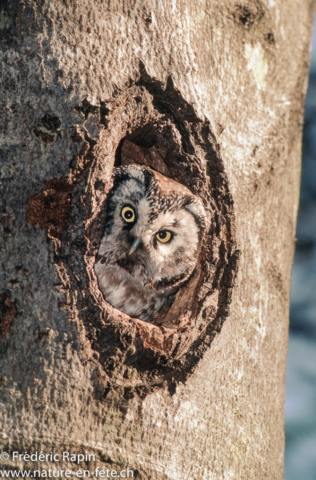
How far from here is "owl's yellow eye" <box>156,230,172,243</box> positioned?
2.62 meters

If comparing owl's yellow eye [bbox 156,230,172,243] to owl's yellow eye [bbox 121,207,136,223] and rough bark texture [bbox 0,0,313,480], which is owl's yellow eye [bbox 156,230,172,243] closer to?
owl's yellow eye [bbox 121,207,136,223]

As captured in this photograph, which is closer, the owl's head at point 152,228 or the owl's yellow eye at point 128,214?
the owl's head at point 152,228

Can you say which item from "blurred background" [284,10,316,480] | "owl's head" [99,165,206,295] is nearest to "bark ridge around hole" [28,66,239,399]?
"owl's head" [99,165,206,295]

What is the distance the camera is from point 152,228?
8.16 ft

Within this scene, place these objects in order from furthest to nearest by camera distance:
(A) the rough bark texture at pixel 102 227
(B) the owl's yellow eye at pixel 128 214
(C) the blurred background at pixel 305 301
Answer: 1. (C) the blurred background at pixel 305 301
2. (B) the owl's yellow eye at pixel 128 214
3. (A) the rough bark texture at pixel 102 227

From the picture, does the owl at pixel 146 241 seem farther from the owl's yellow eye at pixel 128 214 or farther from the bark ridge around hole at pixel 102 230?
the bark ridge around hole at pixel 102 230

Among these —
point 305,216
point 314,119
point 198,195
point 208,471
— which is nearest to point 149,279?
point 198,195

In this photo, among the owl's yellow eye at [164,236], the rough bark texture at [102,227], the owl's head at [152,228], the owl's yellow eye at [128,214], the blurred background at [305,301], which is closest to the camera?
the rough bark texture at [102,227]

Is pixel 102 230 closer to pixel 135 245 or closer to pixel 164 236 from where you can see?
pixel 135 245

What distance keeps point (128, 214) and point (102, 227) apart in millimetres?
787

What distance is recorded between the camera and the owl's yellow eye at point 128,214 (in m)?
2.46

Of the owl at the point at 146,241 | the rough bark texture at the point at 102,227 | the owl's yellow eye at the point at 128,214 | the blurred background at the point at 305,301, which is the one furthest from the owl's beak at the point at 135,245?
the blurred background at the point at 305,301

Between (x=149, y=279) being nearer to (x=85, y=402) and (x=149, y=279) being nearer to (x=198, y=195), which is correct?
(x=198, y=195)

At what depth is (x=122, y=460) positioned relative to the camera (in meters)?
1.45
